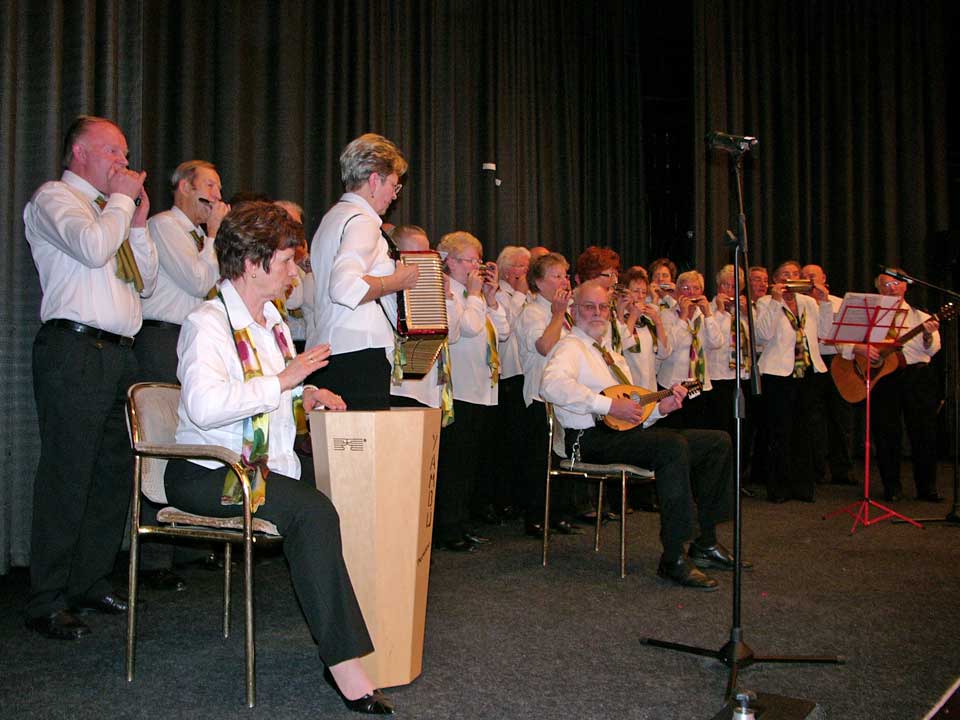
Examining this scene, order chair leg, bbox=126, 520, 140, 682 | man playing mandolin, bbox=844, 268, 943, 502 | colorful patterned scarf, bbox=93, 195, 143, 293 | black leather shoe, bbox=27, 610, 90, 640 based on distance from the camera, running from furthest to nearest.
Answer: man playing mandolin, bbox=844, 268, 943, 502 < colorful patterned scarf, bbox=93, 195, 143, 293 < black leather shoe, bbox=27, 610, 90, 640 < chair leg, bbox=126, 520, 140, 682

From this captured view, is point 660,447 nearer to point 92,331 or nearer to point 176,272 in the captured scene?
point 176,272

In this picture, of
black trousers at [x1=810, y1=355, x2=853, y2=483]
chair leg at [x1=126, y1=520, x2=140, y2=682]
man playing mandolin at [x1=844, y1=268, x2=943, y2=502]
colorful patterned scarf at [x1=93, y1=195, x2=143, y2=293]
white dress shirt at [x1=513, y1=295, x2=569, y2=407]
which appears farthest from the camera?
black trousers at [x1=810, y1=355, x2=853, y2=483]

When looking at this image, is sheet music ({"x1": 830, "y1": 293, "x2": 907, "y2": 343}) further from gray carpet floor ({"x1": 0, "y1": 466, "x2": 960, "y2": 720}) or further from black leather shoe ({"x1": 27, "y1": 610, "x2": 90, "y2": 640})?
black leather shoe ({"x1": 27, "y1": 610, "x2": 90, "y2": 640})

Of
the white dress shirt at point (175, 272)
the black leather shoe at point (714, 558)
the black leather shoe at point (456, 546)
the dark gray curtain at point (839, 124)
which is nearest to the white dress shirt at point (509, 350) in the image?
A: the black leather shoe at point (456, 546)

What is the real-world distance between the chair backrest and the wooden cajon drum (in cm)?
48

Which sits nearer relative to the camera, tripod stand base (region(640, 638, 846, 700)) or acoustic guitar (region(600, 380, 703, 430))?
tripod stand base (region(640, 638, 846, 700))

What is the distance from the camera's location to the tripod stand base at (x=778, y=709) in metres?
2.08

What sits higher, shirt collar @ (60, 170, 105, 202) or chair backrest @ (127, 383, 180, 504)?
shirt collar @ (60, 170, 105, 202)

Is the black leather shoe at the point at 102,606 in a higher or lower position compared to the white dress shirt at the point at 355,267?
lower

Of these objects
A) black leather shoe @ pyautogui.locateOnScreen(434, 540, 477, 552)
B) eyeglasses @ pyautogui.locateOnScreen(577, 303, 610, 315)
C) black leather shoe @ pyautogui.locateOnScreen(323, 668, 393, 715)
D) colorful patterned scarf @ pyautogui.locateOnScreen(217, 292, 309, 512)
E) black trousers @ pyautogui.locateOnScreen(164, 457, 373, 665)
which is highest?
eyeglasses @ pyautogui.locateOnScreen(577, 303, 610, 315)

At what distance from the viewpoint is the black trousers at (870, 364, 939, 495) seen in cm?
617

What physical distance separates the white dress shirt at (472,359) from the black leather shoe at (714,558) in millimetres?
1338

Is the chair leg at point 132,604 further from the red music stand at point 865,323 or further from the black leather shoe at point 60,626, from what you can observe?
the red music stand at point 865,323

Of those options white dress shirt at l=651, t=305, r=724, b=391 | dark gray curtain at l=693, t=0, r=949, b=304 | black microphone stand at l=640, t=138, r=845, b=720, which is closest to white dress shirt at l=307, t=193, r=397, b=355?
black microphone stand at l=640, t=138, r=845, b=720
